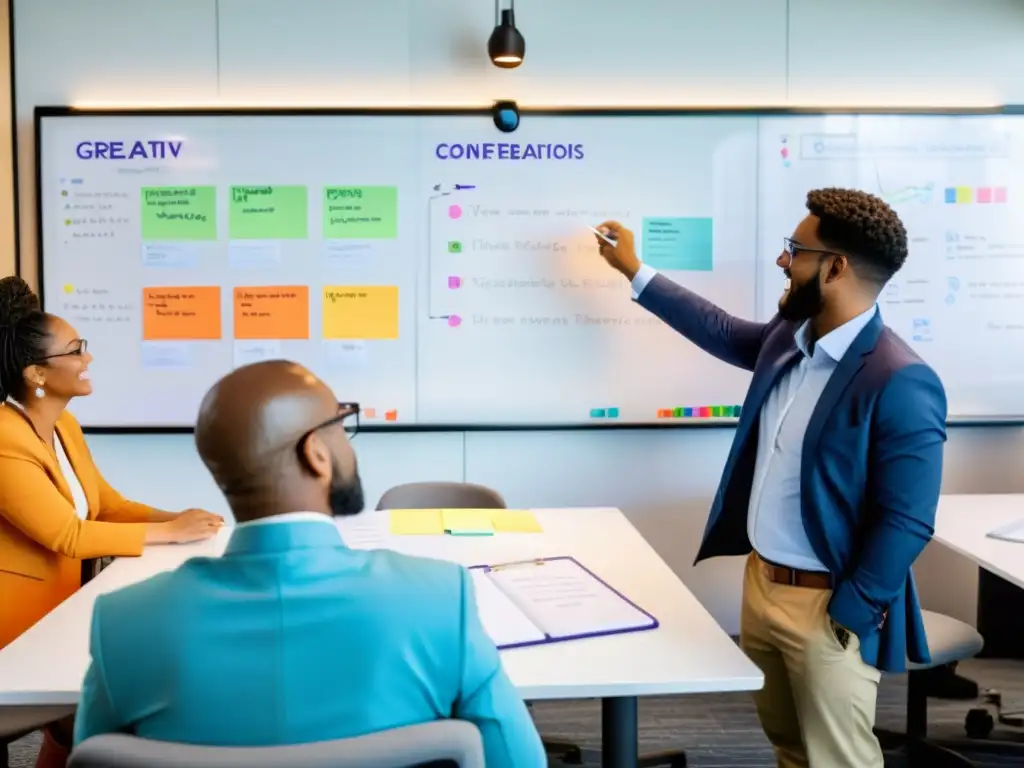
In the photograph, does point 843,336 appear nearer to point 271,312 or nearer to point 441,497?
point 441,497

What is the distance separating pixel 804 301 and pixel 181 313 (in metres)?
2.42

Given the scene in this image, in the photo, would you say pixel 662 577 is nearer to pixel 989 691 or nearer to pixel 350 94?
pixel 989 691

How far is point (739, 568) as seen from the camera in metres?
3.74

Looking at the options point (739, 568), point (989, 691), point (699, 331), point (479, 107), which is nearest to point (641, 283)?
point (699, 331)

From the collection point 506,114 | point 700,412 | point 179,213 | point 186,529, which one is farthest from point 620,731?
point 179,213

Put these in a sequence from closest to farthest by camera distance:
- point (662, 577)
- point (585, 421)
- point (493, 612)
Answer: point (493, 612), point (662, 577), point (585, 421)

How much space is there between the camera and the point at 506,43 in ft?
10.9

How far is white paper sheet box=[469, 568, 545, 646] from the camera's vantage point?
1.74 meters

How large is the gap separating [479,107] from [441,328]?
2.83ft


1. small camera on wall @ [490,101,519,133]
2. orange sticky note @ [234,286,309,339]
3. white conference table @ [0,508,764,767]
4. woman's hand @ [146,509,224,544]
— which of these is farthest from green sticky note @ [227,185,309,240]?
white conference table @ [0,508,764,767]

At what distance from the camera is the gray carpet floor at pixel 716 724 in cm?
289

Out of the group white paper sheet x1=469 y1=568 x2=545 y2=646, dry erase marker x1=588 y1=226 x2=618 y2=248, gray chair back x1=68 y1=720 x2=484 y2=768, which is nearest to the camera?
gray chair back x1=68 y1=720 x2=484 y2=768

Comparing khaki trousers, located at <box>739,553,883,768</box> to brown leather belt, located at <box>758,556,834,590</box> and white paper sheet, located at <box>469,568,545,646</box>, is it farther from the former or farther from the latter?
white paper sheet, located at <box>469,568,545,646</box>

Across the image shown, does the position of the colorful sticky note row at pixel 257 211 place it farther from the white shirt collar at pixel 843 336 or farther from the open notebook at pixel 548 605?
the white shirt collar at pixel 843 336
